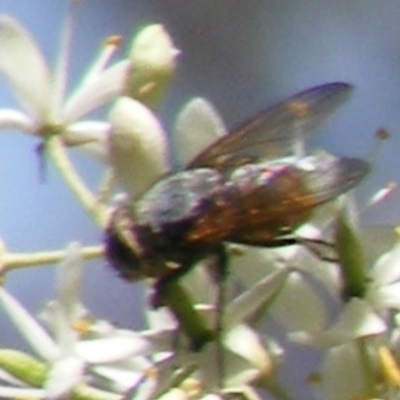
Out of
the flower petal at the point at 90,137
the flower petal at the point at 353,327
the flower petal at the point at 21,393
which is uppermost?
the flower petal at the point at 90,137

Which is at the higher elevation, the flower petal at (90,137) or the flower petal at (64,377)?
the flower petal at (90,137)

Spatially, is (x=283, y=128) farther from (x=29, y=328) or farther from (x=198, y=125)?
(x=29, y=328)

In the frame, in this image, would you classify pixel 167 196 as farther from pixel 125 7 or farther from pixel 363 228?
pixel 125 7

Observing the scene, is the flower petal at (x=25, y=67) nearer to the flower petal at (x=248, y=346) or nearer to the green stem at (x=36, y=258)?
the green stem at (x=36, y=258)

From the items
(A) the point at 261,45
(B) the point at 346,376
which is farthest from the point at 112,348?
(A) the point at 261,45

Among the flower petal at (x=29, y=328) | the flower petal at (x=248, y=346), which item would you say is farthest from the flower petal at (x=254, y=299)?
the flower petal at (x=29, y=328)

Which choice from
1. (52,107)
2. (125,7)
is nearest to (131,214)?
(52,107)

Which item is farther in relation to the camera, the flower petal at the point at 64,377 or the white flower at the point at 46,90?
the white flower at the point at 46,90
